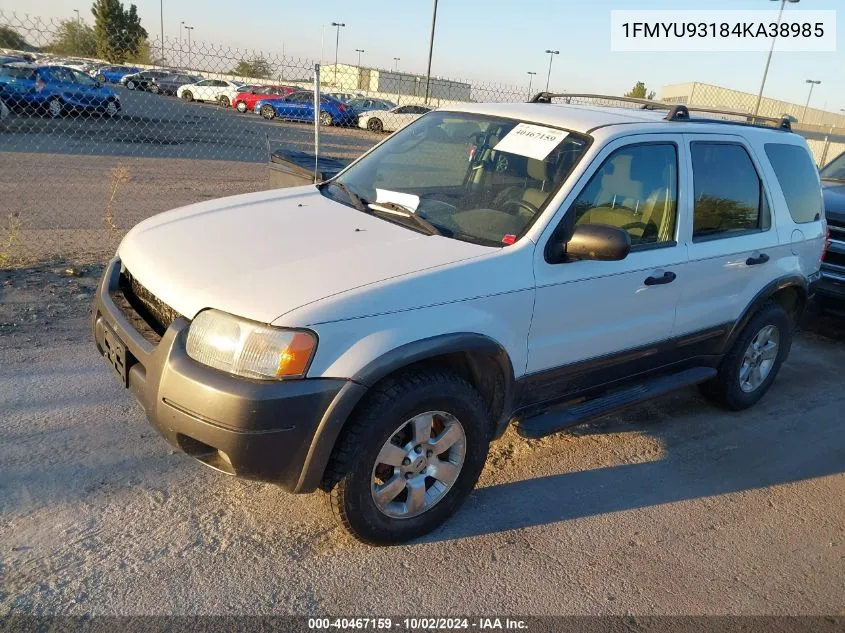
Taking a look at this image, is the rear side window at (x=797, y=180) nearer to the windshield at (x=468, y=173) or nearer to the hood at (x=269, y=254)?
the windshield at (x=468, y=173)

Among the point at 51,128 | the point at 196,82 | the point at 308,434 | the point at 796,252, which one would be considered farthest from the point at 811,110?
the point at 308,434

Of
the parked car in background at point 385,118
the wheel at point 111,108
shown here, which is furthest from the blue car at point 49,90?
the parked car in background at point 385,118

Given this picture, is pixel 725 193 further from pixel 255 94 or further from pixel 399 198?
pixel 255 94

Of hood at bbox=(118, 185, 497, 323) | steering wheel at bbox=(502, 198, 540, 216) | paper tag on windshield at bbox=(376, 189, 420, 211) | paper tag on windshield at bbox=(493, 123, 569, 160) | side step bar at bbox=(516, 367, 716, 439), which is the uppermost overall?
paper tag on windshield at bbox=(493, 123, 569, 160)

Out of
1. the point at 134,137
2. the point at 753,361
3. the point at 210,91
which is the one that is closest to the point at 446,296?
the point at 753,361

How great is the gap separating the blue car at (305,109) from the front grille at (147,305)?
2488 centimetres

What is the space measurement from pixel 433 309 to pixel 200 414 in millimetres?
989

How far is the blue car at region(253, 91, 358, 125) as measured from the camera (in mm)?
27484

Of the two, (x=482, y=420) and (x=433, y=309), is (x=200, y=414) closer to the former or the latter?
(x=433, y=309)

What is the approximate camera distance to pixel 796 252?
4684mm

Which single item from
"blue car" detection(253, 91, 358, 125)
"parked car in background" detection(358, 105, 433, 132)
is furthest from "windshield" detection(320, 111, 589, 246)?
"blue car" detection(253, 91, 358, 125)

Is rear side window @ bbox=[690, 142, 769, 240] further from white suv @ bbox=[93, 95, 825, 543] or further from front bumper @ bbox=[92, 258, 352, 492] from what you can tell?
front bumper @ bbox=[92, 258, 352, 492]

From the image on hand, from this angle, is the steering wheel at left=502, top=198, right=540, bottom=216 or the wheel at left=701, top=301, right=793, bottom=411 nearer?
the steering wheel at left=502, top=198, right=540, bottom=216

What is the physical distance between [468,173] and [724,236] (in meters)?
1.64
